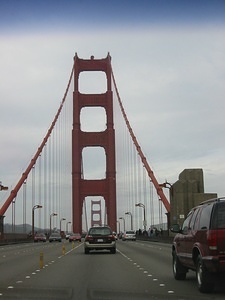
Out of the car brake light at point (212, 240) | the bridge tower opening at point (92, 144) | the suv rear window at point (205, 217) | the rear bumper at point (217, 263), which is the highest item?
the bridge tower opening at point (92, 144)

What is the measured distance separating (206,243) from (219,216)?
1.94ft

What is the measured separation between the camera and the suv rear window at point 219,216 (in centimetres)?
1108

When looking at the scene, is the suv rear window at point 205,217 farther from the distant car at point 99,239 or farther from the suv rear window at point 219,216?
the distant car at point 99,239

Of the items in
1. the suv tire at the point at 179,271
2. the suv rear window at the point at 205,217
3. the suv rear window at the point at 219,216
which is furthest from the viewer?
the suv tire at the point at 179,271

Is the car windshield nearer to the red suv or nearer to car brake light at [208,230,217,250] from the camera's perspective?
the red suv

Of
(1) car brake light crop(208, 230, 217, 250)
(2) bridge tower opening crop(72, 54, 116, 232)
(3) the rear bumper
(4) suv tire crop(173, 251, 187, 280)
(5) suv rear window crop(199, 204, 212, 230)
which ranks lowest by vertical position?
(4) suv tire crop(173, 251, 187, 280)

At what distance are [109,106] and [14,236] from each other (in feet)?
80.6

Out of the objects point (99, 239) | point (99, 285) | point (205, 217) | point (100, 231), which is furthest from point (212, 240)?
point (100, 231)

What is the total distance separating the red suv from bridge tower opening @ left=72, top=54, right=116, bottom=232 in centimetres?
6505

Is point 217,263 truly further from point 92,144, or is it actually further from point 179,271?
point 92,144

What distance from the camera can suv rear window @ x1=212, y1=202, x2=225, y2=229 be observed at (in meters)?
11.1

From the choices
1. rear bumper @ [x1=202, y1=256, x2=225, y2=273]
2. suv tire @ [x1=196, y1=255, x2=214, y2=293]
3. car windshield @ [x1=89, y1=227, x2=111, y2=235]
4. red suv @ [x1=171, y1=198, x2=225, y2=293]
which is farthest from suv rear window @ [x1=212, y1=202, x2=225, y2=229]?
car windshield @ [x1=89, y1=227, x2=111, y2=235]

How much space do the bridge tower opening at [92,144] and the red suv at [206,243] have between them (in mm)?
65048

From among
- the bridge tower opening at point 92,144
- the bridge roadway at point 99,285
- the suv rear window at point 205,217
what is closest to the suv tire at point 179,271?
the bridge roadway at point 99,285
